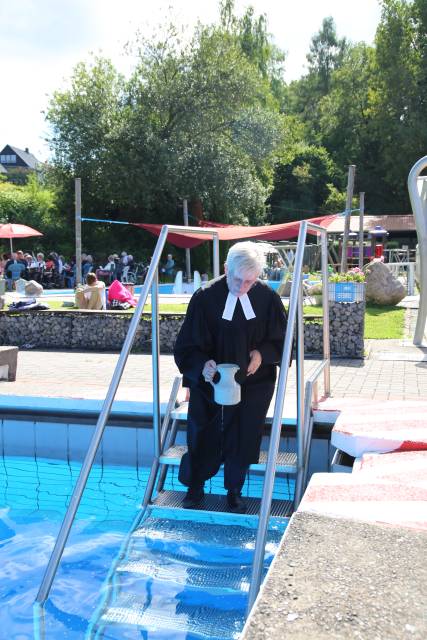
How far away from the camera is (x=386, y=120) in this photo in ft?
148

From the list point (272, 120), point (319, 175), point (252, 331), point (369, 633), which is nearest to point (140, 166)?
point (272, 120)

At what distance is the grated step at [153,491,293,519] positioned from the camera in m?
3.96

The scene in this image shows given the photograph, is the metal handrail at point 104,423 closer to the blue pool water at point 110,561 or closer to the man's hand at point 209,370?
the blue pool water at point 110,561

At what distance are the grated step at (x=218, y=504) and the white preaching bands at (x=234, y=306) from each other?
113 cm

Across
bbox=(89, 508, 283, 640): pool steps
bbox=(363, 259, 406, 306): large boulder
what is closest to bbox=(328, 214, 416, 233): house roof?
bbox=(363, 259, 406, 306): large boulder

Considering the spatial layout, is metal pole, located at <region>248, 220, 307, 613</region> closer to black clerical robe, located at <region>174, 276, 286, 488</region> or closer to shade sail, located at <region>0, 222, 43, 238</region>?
black clerical robe, located at <region>174, 276, 286, 488</region>

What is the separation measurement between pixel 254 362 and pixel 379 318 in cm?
1043

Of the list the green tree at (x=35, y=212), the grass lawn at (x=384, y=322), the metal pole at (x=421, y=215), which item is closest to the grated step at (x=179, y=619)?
the metal pole at (x=421, y=215)

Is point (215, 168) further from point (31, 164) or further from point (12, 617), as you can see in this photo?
point (31, 164)

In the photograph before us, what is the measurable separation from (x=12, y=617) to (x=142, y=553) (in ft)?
2.96

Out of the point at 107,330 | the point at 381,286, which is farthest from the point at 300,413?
the point at 381,286

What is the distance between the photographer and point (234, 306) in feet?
12.6

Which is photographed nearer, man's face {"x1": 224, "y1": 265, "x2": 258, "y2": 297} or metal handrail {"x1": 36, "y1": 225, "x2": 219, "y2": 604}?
metal handrail {"x1": 36, "y1": 225, "x2": 219, "y2": 604}

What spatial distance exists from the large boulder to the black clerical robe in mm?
12395
